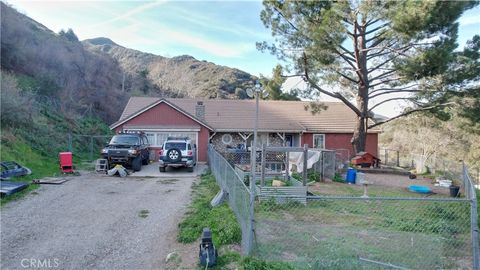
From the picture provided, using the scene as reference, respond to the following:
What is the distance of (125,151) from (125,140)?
1531mm

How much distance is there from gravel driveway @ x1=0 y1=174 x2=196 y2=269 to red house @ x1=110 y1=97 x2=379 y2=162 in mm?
11174

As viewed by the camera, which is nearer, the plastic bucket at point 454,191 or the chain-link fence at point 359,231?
the chain-link fence at point 359,231

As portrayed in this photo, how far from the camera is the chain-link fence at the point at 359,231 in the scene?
19.2 feet

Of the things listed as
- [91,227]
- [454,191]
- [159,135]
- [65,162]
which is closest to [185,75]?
[159,135]

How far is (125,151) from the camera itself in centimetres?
1750

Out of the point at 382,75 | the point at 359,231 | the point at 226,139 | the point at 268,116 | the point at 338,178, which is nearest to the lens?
the point at 359,231

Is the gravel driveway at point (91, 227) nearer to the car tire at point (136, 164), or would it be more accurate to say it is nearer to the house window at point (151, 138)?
the car tire at point (136, 164)

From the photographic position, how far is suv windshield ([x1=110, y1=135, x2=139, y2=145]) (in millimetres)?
18598

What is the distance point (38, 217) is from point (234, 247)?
5.51 meters

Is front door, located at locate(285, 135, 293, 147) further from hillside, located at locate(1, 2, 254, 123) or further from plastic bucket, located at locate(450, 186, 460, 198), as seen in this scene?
hillside, located at locate(1, 2, 254, 123)

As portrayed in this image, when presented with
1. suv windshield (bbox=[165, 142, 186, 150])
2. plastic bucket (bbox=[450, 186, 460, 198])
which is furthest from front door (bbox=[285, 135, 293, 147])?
plastic bucket (bbox=[450, 186, 460, 198])

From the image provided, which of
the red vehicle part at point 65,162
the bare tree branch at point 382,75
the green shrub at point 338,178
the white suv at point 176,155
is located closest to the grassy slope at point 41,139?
the red vehicle part at point 65,162

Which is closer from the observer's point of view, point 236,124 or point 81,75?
point 236,124

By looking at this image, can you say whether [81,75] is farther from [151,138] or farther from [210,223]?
[210,223]
